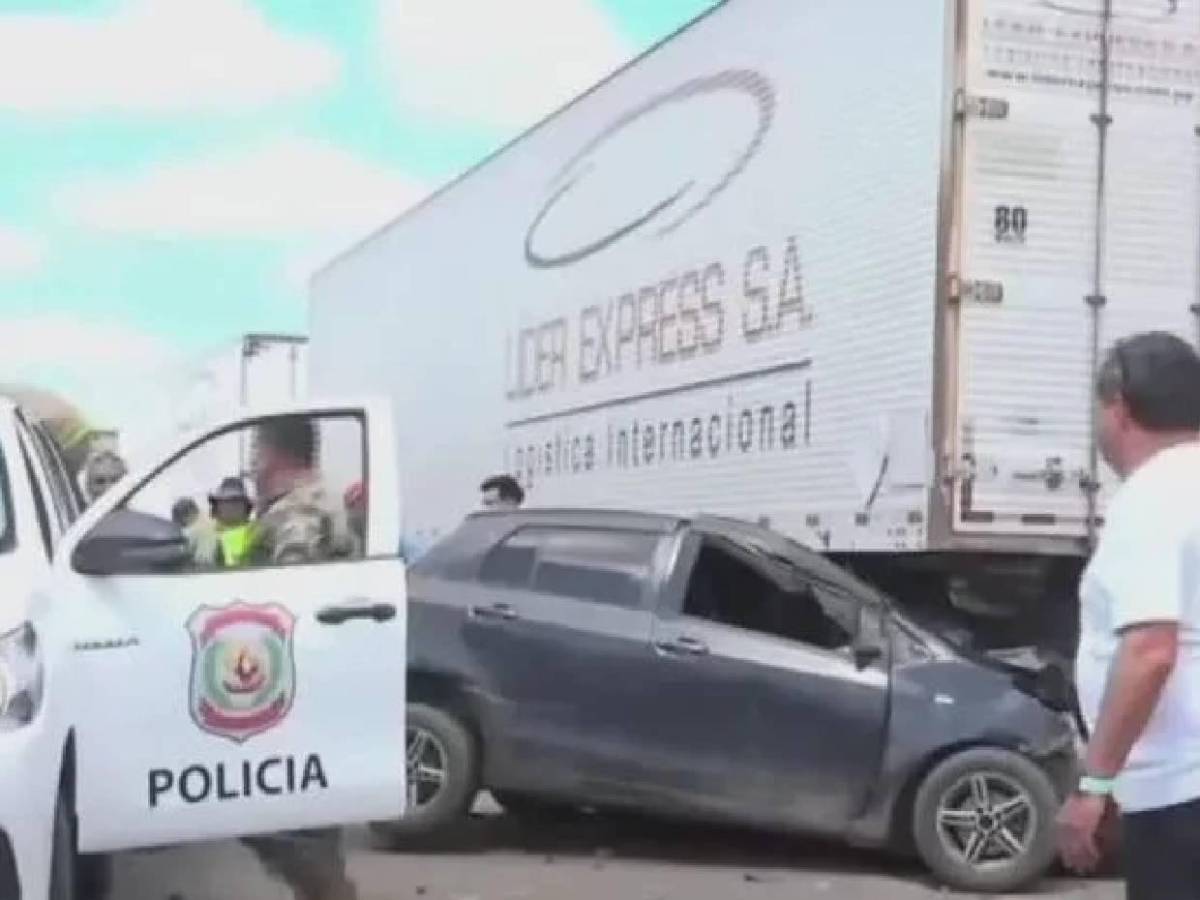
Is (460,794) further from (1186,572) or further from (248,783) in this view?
(1186,572)

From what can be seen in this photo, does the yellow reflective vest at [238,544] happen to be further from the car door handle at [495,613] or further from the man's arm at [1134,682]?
the man's arm at [1134,682]

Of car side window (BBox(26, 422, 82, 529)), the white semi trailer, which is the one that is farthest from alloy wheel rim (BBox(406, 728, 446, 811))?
car side window (BBox(26, 422, 82, 529))

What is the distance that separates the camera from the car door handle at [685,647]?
31.3 feet

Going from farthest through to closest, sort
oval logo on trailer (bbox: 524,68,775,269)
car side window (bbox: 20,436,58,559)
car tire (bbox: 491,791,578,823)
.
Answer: oval logo on trailer (bbox: 524,68,775,269) → car tire (bbox: 491,791,578,823) → car side window (bbox: 20,436,58,559)

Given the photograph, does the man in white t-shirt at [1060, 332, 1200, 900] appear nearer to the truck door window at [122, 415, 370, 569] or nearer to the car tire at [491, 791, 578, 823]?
the truck door window at [122, 415, 370, 569]

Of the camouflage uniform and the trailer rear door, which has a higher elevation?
the trailer rear door

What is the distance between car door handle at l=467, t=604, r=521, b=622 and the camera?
990 cm

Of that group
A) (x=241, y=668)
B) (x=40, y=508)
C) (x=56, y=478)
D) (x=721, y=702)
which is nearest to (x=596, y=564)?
A: (x=721, y=702)

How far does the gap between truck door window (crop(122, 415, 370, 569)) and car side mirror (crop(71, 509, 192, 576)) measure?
1.04ft

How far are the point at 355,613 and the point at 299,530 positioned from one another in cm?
52

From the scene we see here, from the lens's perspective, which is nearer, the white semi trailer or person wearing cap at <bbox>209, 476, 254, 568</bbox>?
person wearing cap at <bbox>209, 476, 254, 568</bbox>

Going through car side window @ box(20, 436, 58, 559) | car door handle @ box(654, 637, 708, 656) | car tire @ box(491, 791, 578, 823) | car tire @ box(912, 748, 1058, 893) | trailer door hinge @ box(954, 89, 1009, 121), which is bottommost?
car tire @ box(491, 791, 578, 823)

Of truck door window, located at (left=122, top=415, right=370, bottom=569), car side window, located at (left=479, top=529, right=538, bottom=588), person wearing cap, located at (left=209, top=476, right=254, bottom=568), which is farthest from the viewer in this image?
car side window, located at (left=479, top=529, right=538, bottom=588)

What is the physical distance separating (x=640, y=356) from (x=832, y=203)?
291 cm
